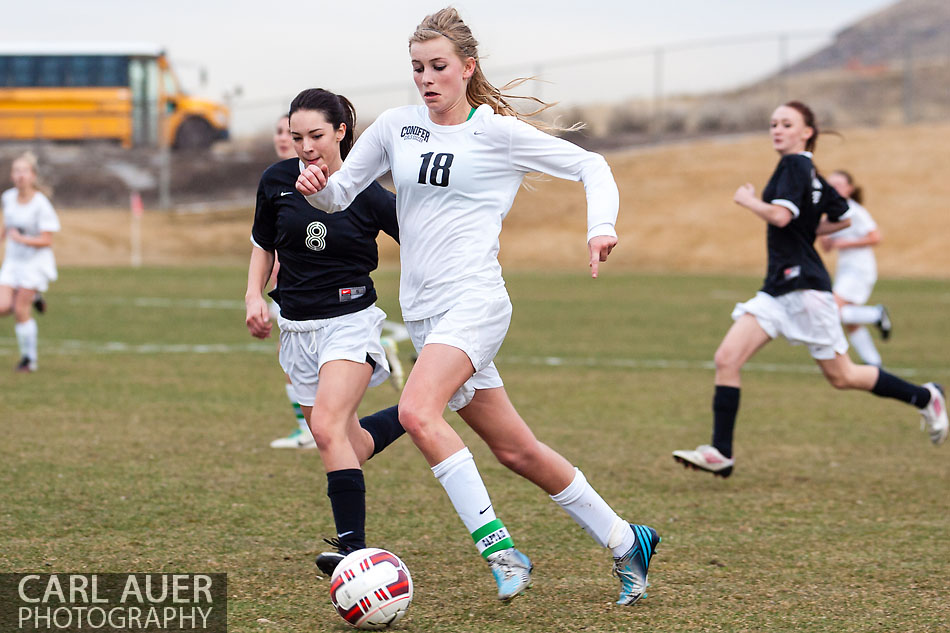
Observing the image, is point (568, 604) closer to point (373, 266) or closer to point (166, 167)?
point (373, 266)

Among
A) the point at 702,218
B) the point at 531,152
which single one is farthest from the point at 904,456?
the point at 702,218

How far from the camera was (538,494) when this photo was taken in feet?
21.9

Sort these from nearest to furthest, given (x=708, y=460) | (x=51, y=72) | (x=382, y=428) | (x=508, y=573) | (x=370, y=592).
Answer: (x=370, y=592) < (x=508, y=573) < (x=382, y=428) < (x=708, y=460) < (x=51, y=72)

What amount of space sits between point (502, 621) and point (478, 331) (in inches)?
40.4

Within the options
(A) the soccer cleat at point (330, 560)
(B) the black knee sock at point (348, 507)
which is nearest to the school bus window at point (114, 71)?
(B) the black knee sock at point (348, 507)

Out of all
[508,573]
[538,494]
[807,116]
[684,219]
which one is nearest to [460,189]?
[508,573]

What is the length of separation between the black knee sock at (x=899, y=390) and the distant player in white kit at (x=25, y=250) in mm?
7379

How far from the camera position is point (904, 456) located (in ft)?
26.0

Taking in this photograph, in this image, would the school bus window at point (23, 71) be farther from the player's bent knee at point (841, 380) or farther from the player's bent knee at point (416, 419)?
the player's bent knee at point (416, 419)

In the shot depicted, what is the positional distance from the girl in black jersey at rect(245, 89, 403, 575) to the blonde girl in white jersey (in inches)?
15.1

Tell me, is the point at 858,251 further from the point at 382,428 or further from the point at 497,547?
the point at 497,547

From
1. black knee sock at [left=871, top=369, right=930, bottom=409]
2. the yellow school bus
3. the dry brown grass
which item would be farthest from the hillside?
black knee sock at [left=871, top=369, right=930, bottom=409]

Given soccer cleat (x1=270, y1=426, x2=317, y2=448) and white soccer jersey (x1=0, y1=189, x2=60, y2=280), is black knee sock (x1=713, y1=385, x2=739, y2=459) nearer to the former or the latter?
soccer cleat (x1=270, y1=426, x2=317, y2=448)

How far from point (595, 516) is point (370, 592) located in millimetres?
952
